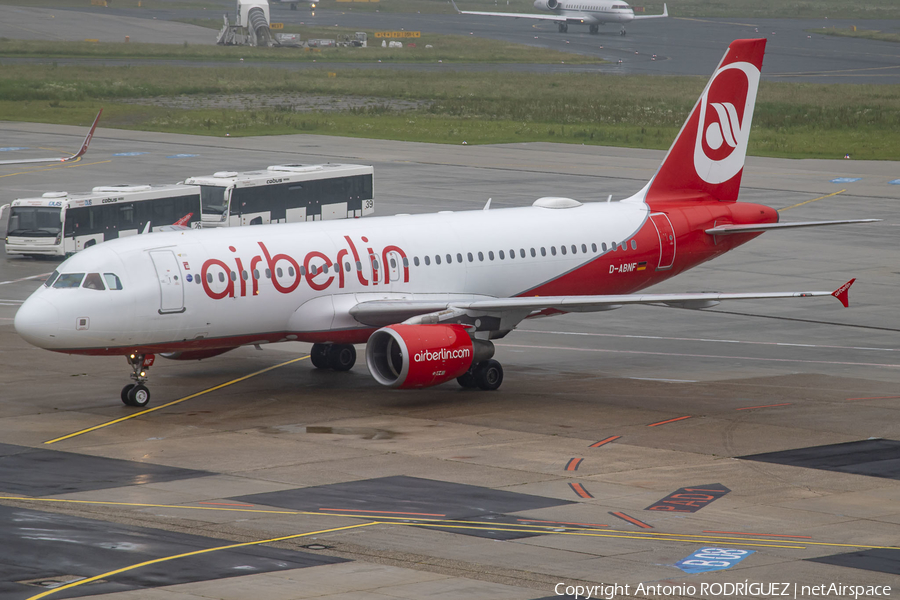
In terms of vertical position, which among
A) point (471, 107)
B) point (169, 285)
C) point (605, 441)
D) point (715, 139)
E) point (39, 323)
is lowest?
point (605, 441)

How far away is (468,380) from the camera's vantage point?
3678 centimetres

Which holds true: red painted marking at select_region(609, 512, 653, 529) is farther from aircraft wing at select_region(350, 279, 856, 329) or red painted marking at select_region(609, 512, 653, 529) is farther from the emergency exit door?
the emergency exit door

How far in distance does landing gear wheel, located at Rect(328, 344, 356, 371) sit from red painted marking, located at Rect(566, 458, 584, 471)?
11.4 meters

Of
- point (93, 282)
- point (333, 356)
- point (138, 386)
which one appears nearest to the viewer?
point (93, 282)

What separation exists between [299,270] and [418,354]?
4254 millimetres

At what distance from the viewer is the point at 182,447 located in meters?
30.2

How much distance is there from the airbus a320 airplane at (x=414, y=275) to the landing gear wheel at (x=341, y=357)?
0.14ft

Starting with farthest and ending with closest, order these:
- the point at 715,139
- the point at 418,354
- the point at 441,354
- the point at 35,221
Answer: the point at 35,221 → the point at 715,139 → the point at 441,354 → the point at 418,354

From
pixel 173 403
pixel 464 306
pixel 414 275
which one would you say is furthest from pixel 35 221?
pixel 464 306

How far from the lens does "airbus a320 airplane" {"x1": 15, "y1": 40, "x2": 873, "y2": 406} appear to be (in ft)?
109

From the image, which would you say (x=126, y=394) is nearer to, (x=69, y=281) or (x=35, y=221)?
(x=69, y=281)

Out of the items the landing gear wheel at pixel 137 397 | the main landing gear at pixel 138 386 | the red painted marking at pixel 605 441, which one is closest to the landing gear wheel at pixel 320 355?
the main landing gear at pixel 138 386

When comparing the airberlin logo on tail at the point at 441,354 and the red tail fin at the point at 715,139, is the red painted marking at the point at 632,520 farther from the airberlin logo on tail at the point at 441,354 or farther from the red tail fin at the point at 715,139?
Result: the red tail fin at the point at 715,139
